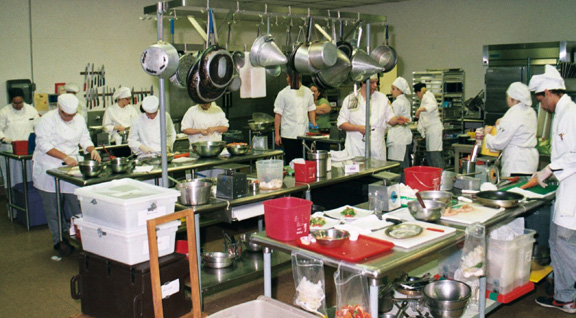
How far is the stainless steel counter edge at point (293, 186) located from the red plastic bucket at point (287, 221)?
77 centimetres

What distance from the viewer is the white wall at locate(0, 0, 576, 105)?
827 centimetres

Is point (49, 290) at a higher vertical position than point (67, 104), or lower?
lower

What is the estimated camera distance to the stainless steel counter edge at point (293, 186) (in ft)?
12.6

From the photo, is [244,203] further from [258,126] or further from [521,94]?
[258,126]

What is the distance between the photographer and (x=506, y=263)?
3721 millimetres

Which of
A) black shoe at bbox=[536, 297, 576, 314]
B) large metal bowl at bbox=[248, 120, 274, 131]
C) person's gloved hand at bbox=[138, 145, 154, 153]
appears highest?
large metal bowl at bbox=[248, 120, 274, 131]

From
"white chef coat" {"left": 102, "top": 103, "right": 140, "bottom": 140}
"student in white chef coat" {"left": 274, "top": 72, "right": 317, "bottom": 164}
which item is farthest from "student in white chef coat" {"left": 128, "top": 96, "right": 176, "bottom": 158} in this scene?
"student in white chef coat" {"left": 274, "top": 72, "right": 317, "bottom": 164}

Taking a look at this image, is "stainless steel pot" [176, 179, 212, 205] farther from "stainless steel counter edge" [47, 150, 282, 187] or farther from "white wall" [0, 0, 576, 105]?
"white wall" [0, 0, 576, 105]

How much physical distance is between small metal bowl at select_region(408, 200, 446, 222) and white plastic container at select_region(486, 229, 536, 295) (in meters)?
0.62

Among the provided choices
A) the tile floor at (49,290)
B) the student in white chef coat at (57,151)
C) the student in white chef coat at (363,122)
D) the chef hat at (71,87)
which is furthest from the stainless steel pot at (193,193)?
the chef hat at (71,87)

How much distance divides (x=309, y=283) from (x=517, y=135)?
134 inches

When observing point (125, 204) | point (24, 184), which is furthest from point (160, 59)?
point (24, 184)

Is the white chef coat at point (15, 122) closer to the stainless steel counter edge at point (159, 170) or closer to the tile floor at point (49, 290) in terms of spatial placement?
the tile floor at point (49, 290)

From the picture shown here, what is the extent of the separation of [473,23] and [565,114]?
6601 millimetres
